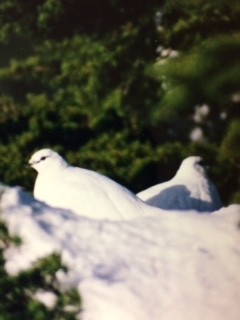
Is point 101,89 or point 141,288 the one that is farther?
point 101,89

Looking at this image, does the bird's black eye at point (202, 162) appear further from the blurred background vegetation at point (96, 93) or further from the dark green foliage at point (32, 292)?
the dark green foliage at point (32, 292)

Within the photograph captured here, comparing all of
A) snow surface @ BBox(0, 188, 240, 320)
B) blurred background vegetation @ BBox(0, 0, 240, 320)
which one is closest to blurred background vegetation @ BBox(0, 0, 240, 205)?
blurred background vegetation @ BBox(0, 0, 240, 320)

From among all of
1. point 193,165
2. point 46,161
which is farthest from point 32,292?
point 193,165

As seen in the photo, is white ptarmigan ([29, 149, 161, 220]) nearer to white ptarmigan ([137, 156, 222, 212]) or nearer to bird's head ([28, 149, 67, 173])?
bird's head ([28, 149, 67, 173])

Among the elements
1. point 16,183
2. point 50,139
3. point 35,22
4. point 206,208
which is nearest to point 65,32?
point 35,22

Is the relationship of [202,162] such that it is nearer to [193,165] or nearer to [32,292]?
[193,165]

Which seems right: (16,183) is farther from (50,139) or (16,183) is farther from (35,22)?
(35,22)
